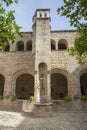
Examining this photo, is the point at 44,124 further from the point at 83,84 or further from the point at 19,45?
the point at 19,45

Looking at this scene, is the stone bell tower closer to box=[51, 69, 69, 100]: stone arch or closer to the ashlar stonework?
the ashlar stonework

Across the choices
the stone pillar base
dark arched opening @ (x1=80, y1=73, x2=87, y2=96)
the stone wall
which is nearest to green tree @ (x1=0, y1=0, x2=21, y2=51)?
the stone pillar base

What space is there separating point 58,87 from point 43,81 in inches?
Result: 216

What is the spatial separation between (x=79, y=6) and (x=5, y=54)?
9.91 m

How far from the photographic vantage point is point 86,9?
5.05 metres

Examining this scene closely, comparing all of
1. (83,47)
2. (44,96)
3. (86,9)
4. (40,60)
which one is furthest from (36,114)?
(86,9)

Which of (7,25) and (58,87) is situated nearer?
(7,25)

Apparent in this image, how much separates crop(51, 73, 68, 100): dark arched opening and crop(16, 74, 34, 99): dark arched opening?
2360mm

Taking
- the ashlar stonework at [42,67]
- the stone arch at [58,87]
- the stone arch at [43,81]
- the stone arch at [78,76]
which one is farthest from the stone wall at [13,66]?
the stone arch at [78,76]

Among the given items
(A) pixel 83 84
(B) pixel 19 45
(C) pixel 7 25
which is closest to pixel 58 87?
(A) pixel 83 84

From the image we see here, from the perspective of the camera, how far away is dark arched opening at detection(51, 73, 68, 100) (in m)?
15.3

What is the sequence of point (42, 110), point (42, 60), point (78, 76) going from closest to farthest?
point (42, 110) → point (42, 60) → point (78, 76)

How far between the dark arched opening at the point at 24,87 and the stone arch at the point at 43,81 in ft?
17.4

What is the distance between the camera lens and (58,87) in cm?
1556
